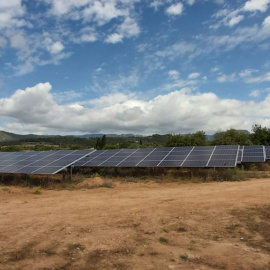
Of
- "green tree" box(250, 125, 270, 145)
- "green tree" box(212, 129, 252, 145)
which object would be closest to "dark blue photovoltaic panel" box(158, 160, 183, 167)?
"green tree" box(212, 129, 252, 145)

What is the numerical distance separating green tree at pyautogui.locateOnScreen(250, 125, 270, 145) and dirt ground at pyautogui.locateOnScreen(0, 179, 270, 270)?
50140 millimetres

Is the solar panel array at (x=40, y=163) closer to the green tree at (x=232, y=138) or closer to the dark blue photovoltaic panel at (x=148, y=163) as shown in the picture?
the dark blue photovoltaic panel at (x=148, y=163)

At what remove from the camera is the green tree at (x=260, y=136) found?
61.0 metres

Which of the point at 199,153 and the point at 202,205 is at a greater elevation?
the point at 199,153

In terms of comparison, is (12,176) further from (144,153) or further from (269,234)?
(269,234)

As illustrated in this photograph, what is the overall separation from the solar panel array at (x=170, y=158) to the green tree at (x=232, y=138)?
90.5 feet

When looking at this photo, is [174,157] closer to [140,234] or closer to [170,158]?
[170,158]

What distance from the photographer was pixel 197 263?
7246mm

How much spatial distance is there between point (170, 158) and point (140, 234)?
17957mm

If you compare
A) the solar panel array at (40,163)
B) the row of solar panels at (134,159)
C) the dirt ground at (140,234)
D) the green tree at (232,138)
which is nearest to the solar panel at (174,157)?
the row of solar panels at (134,159)

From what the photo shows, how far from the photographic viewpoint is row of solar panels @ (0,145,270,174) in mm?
24094

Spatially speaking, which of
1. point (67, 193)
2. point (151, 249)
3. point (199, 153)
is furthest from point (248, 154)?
point (151, 249)

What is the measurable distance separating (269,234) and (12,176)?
24928mm

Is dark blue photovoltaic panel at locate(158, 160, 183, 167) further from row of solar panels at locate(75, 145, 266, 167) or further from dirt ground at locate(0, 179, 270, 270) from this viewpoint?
dirt ground at locate(0, 179, 270, 270)
